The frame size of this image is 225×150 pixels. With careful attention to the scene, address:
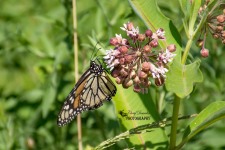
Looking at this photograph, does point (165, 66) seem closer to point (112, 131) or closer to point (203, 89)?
point (112, 131)

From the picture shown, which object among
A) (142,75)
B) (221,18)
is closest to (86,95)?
(142,75)

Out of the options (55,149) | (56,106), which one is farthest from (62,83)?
(55,149)

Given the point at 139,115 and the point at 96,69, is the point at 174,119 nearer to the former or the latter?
the point at 139,115

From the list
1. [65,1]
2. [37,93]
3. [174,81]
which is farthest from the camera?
[37,93]

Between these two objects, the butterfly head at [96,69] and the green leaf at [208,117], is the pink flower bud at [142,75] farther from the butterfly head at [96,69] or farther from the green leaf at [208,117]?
the butterfly head at [96,69]

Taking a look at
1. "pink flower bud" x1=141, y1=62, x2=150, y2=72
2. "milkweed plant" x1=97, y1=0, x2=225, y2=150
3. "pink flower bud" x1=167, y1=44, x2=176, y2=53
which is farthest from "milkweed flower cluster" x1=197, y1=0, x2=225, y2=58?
"pink flower bud" x1=141, y1=62, x2=150, y2=72

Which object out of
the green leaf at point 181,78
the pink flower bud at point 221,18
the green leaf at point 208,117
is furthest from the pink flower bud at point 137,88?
the pink flower bud at point 221,18
